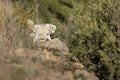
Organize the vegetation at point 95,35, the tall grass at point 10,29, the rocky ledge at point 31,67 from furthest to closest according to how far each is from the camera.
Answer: the vegetation at point 95,35, the tall grass at point 10,29, the rocky ledge at point 31,67

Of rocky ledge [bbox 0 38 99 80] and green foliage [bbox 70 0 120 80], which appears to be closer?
rocky ledge [bbox 0 38 99 80]

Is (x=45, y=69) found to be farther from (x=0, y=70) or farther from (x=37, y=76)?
(x=0, y=70)

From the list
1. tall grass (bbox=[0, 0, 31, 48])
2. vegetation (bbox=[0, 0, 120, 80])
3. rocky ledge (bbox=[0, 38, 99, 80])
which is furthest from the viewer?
vegetation (bbox=[0, 0, 120, 80])

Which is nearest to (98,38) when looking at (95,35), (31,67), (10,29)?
(95,35)

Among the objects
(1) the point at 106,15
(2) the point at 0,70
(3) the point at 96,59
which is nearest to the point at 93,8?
(1) the point at 106,15

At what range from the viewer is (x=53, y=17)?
931 inches

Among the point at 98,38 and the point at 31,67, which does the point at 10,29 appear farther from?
the point at 31,67

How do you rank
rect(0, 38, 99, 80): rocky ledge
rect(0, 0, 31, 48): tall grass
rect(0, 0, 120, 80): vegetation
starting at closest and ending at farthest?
1. rect(0, 38, 99, 80): rocky ledge
2. rect(0, 0, 31, 48): tall grass
3. rect(0, 0, 120, 80): vegetation

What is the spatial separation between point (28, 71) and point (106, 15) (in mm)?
5169

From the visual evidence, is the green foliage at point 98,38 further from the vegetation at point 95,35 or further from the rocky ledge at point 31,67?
the rocky ledge at point 31,67

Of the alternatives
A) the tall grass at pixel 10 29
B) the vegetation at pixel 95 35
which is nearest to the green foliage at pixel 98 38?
the vegetation at pixel 95 35

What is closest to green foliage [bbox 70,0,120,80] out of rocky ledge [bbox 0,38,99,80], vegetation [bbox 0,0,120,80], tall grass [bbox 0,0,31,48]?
vegetation [bbox 0,0,120,80]

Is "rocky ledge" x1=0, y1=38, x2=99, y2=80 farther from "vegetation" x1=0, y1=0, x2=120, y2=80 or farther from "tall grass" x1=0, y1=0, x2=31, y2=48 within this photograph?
"vegetation" x1=0, y1=0, x2=120, y2=80

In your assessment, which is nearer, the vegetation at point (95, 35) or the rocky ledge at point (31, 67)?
the rocky ledge at point (31, 67)
